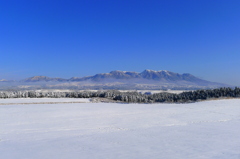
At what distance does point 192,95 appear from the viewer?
3291cm

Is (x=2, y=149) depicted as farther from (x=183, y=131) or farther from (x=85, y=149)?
(x=183, y=131)

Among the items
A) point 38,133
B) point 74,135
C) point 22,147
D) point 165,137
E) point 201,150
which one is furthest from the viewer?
point 38,133

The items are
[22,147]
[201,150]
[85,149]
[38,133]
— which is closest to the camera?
[201,150]

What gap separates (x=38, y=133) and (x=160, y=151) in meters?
7.83

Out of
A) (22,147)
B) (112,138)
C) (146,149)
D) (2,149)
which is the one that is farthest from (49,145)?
(146,149)

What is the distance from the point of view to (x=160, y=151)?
8094 millimetres

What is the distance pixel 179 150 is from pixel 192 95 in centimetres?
2643

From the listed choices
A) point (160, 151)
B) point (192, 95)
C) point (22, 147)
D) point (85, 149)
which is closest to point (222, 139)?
point (160, 151)

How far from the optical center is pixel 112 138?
10.7 m

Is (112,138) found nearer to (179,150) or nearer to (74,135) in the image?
(74,135)

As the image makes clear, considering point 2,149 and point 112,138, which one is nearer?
point 2,149

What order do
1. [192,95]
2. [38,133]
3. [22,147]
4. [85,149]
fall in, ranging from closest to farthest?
[85,149] → [22,147] → [38,133] → [192,95]

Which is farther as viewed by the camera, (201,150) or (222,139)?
(222,139)

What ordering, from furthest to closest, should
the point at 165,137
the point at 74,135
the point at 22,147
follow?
the point at 74,135 → the point at 165,137 → the point at 22,147
